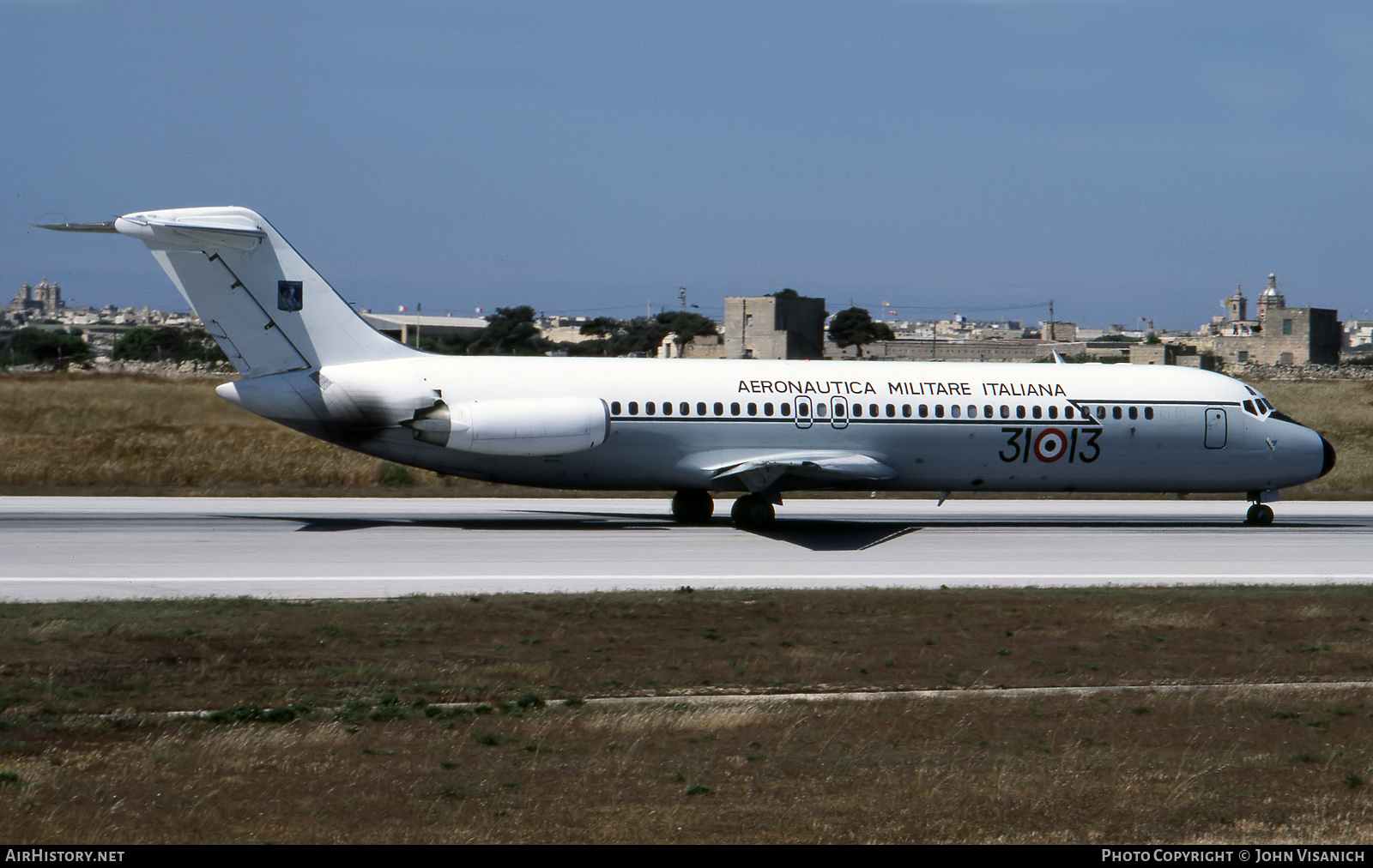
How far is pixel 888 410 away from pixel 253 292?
13.4 meters

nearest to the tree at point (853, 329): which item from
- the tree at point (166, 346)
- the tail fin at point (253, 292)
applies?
the tree at point (166, 346)

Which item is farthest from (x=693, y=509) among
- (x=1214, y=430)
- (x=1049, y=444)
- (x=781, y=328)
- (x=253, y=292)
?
(x=781, y=328)

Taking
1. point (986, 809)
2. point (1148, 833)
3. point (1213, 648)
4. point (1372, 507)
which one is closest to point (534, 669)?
point (986, 809)

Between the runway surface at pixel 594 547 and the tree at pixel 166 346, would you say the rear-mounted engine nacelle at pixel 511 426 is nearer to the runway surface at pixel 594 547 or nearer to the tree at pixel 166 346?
the runway surface at pixel 594 547

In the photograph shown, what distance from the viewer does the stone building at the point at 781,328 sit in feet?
290

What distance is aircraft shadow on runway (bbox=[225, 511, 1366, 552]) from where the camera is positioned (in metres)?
27.6

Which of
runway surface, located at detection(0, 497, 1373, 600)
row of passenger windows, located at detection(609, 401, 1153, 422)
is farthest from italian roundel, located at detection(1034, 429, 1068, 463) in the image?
runway surface, located at detection(0, 497, 1373, 600)

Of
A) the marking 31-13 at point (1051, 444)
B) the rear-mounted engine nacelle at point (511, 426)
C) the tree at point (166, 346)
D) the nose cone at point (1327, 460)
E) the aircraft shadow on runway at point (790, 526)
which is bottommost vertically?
the aircraft shadow on runway at point (790, 526)

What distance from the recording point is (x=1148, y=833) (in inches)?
355

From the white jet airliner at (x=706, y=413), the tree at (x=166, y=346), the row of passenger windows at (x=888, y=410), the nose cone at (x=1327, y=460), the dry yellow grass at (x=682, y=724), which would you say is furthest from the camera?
the tree at (x=166, y=346)

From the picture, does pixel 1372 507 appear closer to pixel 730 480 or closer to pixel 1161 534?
pixel 1161 534

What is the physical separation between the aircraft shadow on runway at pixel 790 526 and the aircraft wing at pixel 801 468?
1.19 m

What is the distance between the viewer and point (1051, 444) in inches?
1177

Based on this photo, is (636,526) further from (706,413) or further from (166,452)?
(166,452)
